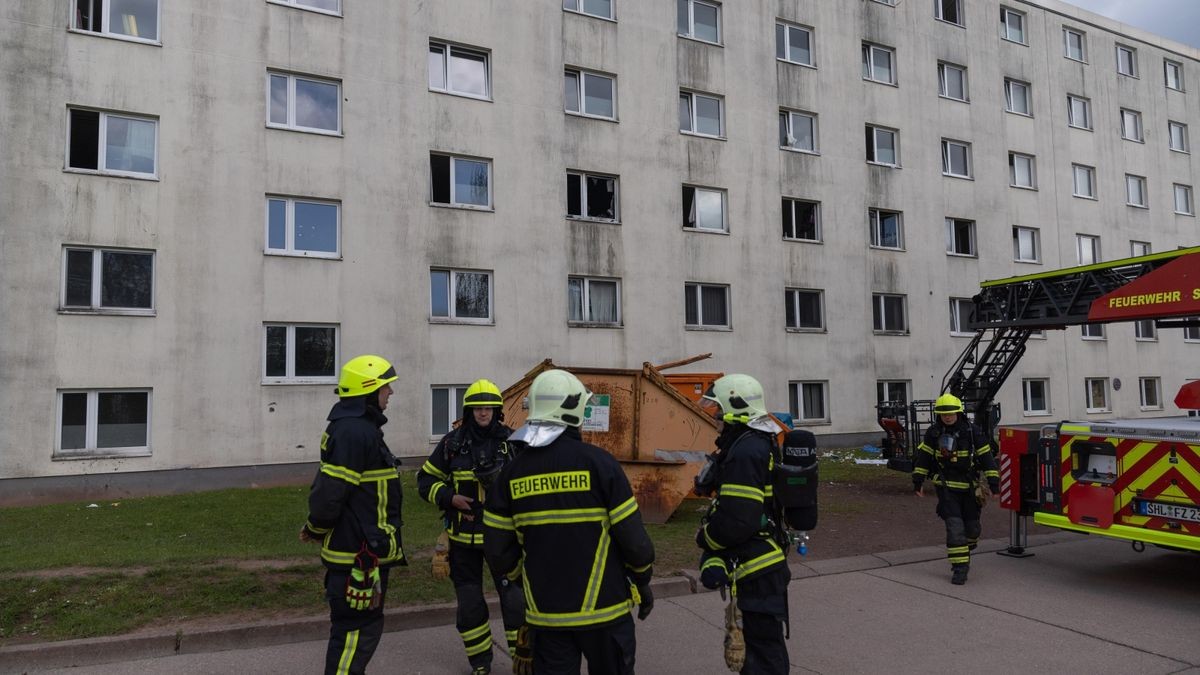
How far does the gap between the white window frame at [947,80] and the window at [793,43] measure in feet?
15.7

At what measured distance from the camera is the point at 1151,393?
26.6m

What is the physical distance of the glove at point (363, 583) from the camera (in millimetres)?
4156

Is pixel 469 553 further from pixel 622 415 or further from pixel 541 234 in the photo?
pixel 541 234

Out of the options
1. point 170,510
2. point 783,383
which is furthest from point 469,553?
point 783,383

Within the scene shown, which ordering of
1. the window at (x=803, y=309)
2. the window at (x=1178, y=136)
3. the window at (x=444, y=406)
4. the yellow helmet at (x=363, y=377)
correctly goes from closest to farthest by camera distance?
the yellow helmet at (x=363, y=377), the window at (x=444, y=406), the window at (x=803, y=309), the window at (x=1178, y=136)

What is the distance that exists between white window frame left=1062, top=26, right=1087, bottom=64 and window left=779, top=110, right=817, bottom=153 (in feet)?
38.7

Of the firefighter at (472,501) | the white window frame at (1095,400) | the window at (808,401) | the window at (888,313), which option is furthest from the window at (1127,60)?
the firefighter at (472,501)

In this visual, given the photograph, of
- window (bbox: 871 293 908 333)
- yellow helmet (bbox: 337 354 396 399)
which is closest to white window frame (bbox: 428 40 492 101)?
window (bbox: 871 293 908 333)

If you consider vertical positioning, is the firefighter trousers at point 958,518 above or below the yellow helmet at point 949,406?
below

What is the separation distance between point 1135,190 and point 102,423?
31.6 metres

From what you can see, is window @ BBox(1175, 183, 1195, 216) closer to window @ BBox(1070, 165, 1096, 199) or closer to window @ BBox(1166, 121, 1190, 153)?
window @ BBox(1166, 121, 1190, 153)

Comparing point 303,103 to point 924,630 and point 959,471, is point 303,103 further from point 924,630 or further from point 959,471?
point 924,630

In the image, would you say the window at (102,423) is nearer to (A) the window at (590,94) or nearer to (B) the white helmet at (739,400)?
(A) the window at (590,94)

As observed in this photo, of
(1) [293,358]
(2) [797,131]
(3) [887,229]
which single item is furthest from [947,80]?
(1) [293,358]
